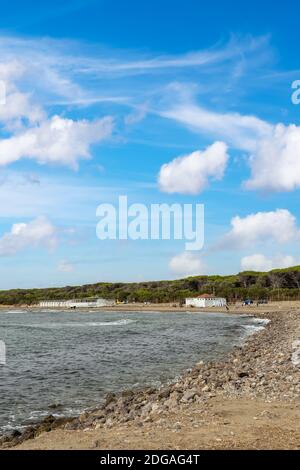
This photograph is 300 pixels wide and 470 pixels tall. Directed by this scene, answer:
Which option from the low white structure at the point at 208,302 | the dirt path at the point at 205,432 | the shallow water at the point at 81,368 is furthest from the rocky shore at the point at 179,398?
the low white structure at the point at 208,302

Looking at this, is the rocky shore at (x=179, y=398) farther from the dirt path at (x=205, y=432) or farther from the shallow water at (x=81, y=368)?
the shallow water at (x=81, y=368)

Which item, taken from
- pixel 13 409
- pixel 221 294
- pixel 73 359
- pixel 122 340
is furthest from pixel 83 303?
pixel 13 409

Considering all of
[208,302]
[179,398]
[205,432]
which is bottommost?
[179,398]

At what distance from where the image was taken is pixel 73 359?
124 ft

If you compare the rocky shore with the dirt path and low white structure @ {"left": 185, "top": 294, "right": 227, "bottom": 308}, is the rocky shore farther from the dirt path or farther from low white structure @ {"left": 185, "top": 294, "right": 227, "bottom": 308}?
low white structure @ {"left": 185, "top": 294, "right": 227, "bottom": 308}

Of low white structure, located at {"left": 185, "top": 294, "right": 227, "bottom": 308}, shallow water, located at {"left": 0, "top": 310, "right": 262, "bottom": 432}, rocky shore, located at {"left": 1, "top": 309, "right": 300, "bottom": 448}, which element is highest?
low white structure, located at {"left": 185, "top": 294, "right": 227, "bottom": 308}

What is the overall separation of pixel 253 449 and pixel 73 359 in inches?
1121

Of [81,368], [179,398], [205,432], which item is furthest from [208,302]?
Result: [205,432]

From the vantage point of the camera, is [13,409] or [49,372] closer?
[13,409]

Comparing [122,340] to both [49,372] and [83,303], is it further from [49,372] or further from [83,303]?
[83,303]

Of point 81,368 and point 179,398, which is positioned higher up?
point 179,398

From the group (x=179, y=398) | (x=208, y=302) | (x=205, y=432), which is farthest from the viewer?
(x=208, y=302)

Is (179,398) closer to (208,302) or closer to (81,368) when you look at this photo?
(81,368)

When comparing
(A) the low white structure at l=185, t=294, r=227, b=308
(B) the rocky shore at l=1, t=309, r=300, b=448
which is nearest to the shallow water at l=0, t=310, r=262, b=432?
(B) the rocky shore at l=1, t=309, r=300, b=448
